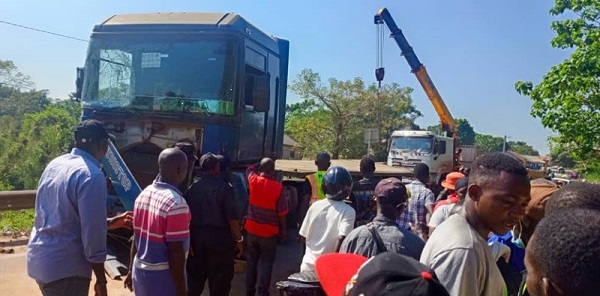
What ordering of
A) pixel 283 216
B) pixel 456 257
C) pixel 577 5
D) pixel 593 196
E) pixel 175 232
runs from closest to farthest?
1. pixel 456 257
2. pixel 593 196
3. pixel 175 232
4. pixel 283 216
5. pixel 577 5

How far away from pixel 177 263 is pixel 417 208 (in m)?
3.20

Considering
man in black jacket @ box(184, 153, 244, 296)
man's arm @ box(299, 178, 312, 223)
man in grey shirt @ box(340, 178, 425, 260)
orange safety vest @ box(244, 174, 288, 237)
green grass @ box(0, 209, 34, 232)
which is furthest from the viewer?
green grass @ box(0, 209, 34, 232)

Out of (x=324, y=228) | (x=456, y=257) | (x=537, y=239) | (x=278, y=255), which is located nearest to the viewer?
(x=537, y=239)

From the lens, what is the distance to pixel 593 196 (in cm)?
228

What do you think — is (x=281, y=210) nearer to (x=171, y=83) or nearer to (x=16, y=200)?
(x=171, y=83)

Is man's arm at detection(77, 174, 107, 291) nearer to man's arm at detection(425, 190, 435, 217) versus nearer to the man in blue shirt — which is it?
the man in blue shirt

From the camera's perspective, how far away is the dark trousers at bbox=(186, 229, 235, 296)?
4.33 metres

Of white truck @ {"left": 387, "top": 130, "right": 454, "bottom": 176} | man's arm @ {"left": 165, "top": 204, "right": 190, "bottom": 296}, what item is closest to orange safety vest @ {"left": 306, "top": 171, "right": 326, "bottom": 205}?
man's arm @ {"left": 165, "top": 204, "right": 190, "bottom": 296}

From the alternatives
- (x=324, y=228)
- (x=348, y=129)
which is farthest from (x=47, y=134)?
(x=324, y=228)

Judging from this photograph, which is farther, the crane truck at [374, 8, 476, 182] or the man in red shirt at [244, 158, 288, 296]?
the crane truck at [374, 8, 476, 182]

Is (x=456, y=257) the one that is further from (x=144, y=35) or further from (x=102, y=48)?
(x=102, y=48)

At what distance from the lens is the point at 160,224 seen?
9.71 ft

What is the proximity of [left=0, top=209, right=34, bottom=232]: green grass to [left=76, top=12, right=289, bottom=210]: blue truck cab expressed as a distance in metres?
3.37

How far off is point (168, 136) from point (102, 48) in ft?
5.05
